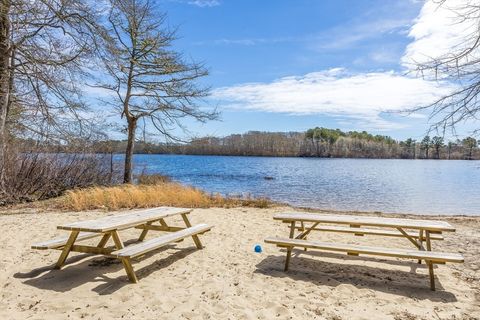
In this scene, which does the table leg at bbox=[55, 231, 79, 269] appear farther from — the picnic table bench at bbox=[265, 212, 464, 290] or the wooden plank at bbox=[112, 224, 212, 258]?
the picnic table bench at bbox=[265, 212, 464, 290]

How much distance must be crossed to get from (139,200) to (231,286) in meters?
7.05

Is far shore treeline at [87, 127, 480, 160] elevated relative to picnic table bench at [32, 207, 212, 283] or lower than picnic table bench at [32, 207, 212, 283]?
elevated

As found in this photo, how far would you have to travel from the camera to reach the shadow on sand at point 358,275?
13.5 ft

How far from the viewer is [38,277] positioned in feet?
14.3

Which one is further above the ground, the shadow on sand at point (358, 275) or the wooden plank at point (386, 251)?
the wooden plank at point (386, 251)

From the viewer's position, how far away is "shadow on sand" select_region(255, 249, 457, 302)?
4.11 meters

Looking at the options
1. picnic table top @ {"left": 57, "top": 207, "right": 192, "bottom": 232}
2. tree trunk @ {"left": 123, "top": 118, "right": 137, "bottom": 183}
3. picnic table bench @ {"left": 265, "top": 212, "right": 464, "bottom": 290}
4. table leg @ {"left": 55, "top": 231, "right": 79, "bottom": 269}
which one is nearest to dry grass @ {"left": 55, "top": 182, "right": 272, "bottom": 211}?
tree trunk @ {"left": 123, "top": 118, "right": 137, "bottom": 183}

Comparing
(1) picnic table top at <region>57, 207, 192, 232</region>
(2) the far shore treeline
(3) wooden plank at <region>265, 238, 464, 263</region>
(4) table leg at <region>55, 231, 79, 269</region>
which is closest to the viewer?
(3) wooden plank at <region>265, 238, 464, 263</region>

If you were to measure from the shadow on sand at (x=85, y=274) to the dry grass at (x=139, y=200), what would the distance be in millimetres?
5035

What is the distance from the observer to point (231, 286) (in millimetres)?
4145

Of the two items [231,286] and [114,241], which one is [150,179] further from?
[231,286]

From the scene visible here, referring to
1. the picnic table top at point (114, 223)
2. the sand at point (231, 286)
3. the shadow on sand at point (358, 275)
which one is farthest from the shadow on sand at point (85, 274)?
the shadow on sand at point (358, 275)

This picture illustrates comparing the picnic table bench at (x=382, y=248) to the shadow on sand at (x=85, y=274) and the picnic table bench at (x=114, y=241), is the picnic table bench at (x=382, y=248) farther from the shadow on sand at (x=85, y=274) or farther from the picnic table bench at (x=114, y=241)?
the shadow on sand at (x=85, y=274)

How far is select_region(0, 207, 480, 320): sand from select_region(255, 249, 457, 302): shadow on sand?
13mm
